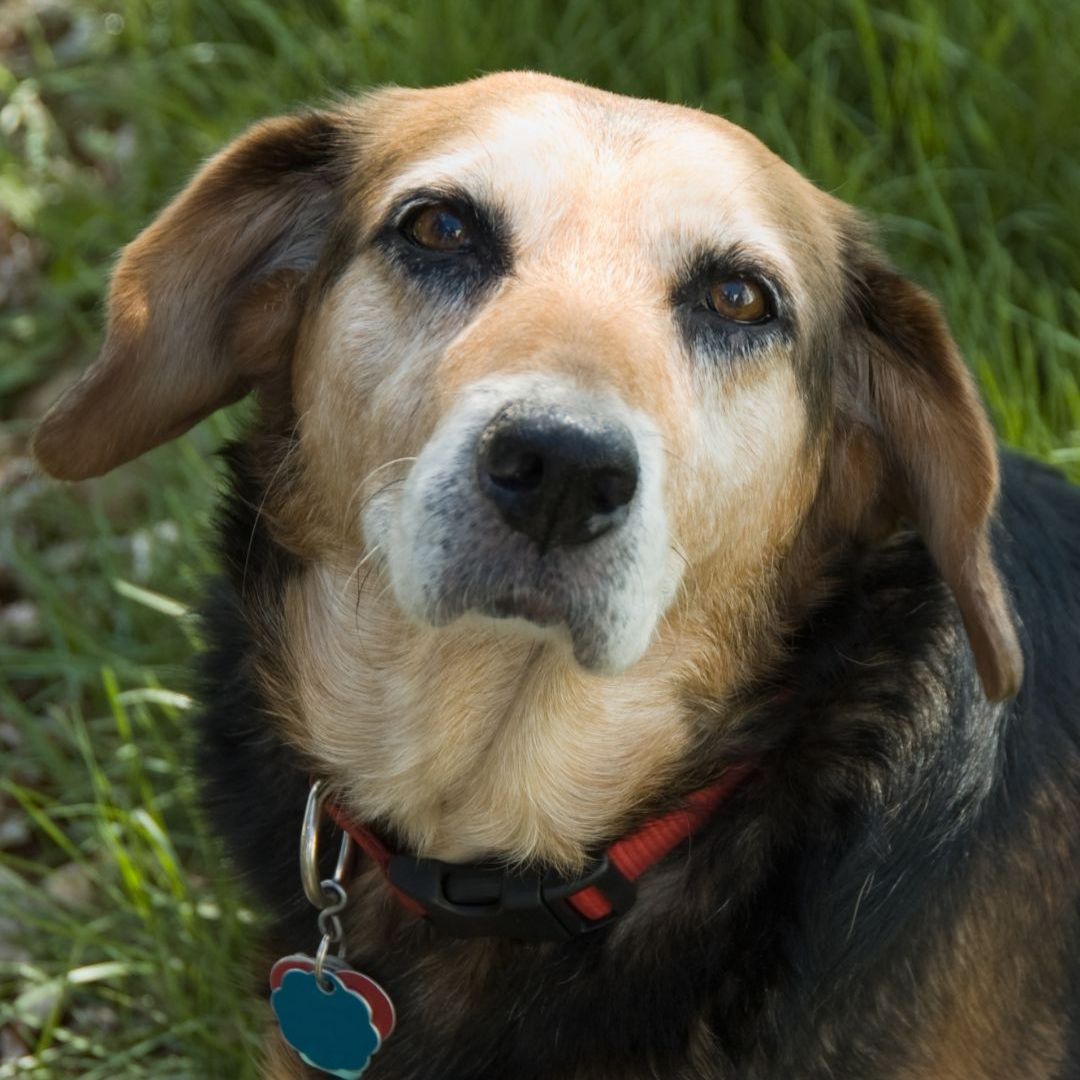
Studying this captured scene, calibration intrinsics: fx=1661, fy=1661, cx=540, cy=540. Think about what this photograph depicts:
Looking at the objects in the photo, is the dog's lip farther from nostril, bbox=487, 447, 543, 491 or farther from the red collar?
the red collar

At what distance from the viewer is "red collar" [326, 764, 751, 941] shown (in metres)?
2.66

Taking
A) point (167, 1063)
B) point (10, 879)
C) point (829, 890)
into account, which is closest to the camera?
point (829, 890)

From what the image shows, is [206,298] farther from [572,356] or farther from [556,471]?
[556,471]

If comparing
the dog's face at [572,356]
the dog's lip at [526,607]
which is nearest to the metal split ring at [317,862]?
the dog's face at [572,356]

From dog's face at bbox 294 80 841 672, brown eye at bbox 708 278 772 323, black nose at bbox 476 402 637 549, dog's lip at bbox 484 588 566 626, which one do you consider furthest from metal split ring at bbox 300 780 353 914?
brown eye at bbox 708 278 772 323

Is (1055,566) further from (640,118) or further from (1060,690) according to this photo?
(640,118)

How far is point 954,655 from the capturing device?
110 inches

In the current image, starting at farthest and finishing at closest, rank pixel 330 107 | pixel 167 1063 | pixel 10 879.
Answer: pixel 10 879 → pixel 167 1063 → pixel 330 107

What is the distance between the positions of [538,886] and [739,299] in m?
1.02

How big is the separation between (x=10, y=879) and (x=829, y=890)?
2090 mm

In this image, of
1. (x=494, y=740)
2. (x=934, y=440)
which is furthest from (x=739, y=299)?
(x=494, y=740)

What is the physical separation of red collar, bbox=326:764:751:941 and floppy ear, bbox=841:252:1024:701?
47 cm

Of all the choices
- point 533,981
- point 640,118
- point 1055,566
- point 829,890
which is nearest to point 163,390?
point 640,118

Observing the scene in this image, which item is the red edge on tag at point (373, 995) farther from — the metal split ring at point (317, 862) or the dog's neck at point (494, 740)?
the dog's neck at point (494, 740)
